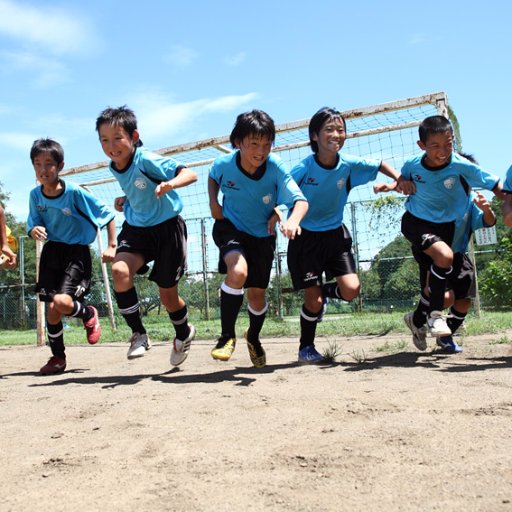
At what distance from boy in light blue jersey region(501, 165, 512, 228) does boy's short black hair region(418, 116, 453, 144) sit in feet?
1.84

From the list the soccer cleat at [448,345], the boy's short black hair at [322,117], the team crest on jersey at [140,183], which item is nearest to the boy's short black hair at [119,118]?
the team crest on jersey at [140,183]

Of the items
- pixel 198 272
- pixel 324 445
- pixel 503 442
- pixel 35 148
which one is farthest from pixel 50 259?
pixel 198 272

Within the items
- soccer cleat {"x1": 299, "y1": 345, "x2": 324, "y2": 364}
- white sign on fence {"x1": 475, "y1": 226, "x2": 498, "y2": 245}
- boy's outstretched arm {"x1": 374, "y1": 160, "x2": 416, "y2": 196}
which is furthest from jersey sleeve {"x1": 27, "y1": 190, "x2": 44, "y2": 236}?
white sign on fence {"x1": 475, "y1": 226, "x2": 498, "y2": 245}

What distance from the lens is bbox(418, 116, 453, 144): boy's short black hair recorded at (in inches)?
186

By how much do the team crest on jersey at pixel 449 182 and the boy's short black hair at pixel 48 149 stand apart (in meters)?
3.19

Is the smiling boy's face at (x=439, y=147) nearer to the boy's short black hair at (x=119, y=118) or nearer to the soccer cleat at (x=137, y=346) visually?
the boy's short black hair at (x=119, y=118)

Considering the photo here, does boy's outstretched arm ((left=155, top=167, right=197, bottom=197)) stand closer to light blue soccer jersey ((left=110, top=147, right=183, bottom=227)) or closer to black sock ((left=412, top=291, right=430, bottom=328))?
light blue soccer jersey ((left=110, top=147, right=183, bottom=227))

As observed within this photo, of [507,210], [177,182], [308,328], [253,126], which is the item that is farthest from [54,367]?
[507,210]

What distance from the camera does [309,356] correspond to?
16.2ft

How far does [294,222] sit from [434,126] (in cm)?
153

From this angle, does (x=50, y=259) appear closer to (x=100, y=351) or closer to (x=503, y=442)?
(x=100, y=351)

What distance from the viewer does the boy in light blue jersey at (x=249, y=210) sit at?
14.3 feet

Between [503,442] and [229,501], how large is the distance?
1047 millimetres

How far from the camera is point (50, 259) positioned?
529 cm
